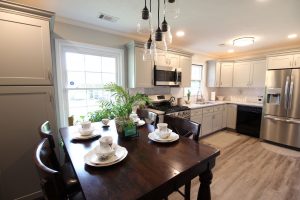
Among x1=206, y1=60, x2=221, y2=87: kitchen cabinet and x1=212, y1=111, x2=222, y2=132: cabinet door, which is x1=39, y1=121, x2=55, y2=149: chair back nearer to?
x1=212, y1=111, x2=222, y2=132: cabinet door

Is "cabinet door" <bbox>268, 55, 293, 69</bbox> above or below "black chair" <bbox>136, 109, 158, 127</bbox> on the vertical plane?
above

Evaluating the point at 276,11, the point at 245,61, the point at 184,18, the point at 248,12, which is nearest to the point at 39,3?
the point at 184,18

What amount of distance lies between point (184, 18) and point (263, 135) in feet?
11.4

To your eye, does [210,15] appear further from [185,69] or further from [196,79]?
[196,79]

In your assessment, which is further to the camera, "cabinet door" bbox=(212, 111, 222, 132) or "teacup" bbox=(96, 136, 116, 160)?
"cabinet door" bbox=(212, 111, 222, 132)

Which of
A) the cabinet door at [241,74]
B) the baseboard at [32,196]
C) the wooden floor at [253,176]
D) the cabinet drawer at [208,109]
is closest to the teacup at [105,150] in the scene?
the wooden floor at [253,176]

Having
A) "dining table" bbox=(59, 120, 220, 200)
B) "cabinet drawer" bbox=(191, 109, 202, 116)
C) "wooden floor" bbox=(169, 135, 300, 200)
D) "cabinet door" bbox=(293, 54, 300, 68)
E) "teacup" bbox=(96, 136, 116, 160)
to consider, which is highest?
"cabinet door" bbox=(293, 54, 300, 68)

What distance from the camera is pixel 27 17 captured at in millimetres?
1656

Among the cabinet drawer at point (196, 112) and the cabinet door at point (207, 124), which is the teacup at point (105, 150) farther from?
the cabinet door at point (207, 124)

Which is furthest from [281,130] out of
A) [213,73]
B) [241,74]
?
[213,73]

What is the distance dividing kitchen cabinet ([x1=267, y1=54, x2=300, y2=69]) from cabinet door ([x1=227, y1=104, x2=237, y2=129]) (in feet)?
4.52

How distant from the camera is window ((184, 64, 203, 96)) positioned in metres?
4.64

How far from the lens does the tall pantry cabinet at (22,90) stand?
5.24 feet

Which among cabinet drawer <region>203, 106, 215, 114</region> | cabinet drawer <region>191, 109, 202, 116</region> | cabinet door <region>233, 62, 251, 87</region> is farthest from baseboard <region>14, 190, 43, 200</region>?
cabinet door <region>233, 62, 251, 87</region>
